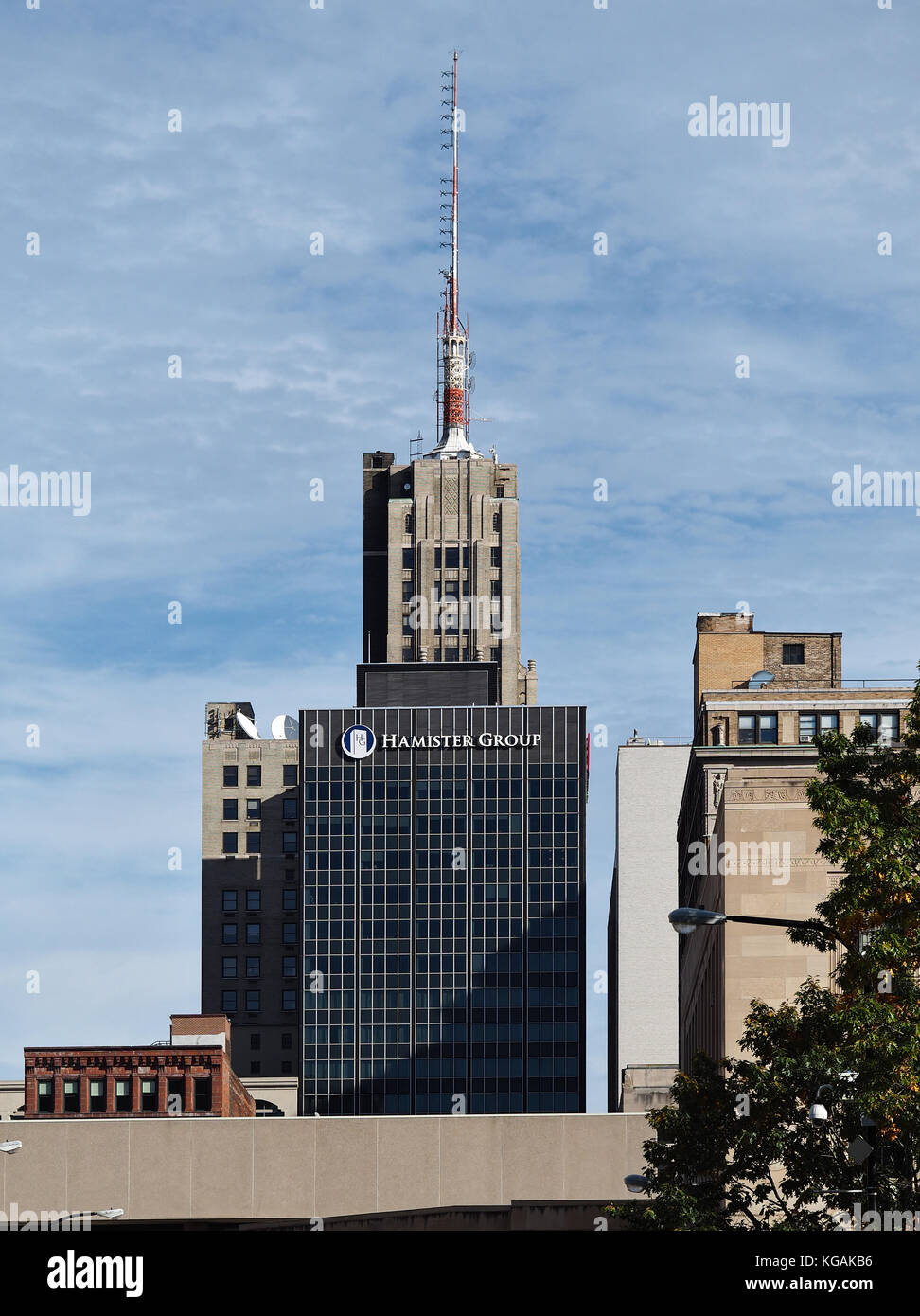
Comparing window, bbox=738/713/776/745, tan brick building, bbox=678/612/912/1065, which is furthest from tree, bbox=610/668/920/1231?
window, bbox=738/713/776/745

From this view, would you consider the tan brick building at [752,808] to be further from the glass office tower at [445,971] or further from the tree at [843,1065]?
the glass office tower at [445,971]

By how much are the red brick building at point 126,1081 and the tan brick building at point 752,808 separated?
51.3m

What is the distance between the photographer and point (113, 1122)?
135m

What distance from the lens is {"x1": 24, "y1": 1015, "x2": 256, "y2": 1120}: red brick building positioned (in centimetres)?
16475

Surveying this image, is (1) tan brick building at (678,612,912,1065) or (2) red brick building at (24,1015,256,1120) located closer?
(1) tan brick building at (678,612,912,1065)

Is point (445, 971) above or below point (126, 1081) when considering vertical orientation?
above

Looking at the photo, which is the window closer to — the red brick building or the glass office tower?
the red brick building

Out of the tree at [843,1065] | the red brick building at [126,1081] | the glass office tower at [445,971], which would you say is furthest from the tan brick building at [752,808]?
the glass office tower at [445,971]

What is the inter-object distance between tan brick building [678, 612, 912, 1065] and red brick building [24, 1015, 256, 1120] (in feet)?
168

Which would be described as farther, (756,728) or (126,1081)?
(126,1081)

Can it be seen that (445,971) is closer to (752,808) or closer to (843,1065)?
(752,808)

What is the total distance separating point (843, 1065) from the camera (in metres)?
34.8

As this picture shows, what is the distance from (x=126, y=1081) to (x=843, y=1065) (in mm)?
136866

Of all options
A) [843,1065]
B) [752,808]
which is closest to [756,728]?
[752,808]
